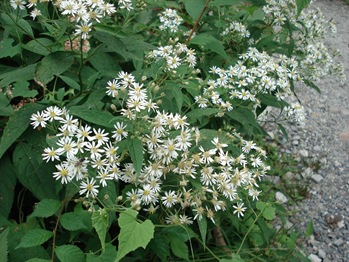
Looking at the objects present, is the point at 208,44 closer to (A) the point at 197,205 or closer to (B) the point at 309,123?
(A) the point at 197,205

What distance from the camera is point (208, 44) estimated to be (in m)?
2.31

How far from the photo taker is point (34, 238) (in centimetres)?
151

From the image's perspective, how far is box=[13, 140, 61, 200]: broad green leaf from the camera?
64.4 inches

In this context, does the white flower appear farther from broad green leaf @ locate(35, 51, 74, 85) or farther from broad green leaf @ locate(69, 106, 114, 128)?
broad green leaf @ locate(35, 51, 74, 85)

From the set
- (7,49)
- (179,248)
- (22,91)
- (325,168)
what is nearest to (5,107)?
Result: (22,91)

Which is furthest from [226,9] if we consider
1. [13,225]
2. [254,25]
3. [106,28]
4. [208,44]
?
[13,225]

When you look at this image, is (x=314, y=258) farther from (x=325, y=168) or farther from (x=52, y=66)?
(x=52, y=66)

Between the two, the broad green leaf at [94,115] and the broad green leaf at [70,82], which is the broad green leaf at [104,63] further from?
the broad green leaf at [94,115]

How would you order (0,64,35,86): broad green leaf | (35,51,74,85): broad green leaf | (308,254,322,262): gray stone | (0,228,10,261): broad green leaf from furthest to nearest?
(308,254,322,262): gray stone → (0,64,35,86): broad green leaf → (35,51,74,85): broad green leaf → (0,228,10,261): broad green leaf

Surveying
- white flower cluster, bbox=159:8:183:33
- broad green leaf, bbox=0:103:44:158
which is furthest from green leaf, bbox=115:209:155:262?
white flower cluster, bbox=159:8:183:33

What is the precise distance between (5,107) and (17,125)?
0.10m

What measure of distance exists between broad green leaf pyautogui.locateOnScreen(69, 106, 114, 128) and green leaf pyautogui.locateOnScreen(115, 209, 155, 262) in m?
0.31

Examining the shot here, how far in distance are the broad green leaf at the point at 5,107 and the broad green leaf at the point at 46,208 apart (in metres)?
0.32

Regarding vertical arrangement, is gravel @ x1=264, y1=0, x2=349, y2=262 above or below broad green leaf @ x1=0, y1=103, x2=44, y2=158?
below
